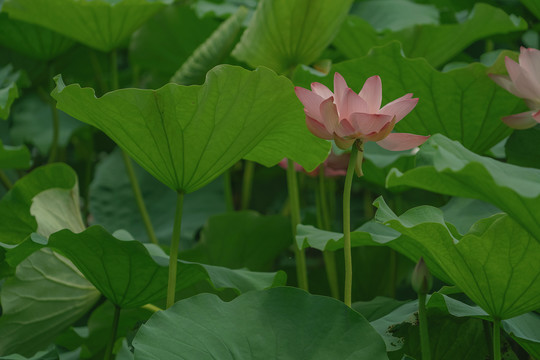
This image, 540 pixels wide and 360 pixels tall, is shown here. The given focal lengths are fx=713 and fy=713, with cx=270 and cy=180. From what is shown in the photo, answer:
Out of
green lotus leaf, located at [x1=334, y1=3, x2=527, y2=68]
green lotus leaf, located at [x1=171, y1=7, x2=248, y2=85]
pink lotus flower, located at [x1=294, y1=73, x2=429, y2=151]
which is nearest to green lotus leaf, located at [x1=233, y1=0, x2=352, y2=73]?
green lotus leaf, located at [x1=171, y1=7, x2=248, y2=85]

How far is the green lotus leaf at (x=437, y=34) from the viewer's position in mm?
1155

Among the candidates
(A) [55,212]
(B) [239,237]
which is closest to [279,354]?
(A) [55,212]

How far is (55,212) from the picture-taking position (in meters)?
0.98

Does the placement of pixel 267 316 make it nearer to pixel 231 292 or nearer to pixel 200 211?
pixel 231 292

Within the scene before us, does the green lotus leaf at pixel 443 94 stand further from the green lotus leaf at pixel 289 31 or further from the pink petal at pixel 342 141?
the pink petal at pixel 342 141

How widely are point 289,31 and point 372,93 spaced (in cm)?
41

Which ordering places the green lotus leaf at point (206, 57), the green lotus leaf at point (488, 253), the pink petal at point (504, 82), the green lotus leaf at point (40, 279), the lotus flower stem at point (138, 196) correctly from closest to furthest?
1. the green lotus leaf at point (488, 253)
2. the pink petal at point (504, 82)
3. the green lotus leaf at point (40, 279)
4. the green lotus leaf at point (206, 57)
5. the lotus flower stem at point (138, 196)

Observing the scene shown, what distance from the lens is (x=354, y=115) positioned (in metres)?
0.67

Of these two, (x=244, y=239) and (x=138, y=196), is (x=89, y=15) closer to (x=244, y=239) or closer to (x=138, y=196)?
(x=138, y=196)

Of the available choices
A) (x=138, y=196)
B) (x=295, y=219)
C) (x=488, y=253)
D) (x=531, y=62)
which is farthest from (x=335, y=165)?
(x=488, y=253)

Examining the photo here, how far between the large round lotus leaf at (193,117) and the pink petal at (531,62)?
0.25 metres

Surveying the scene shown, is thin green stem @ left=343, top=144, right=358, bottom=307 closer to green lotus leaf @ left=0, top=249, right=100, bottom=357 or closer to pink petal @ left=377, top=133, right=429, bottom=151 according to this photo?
pink petal @ left=377, top=133, right=429, bottom=151

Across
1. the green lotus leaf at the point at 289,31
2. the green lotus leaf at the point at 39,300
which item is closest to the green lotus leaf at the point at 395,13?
the green lotus leaf at the point at 289,31

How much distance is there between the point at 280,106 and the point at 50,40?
77cm
